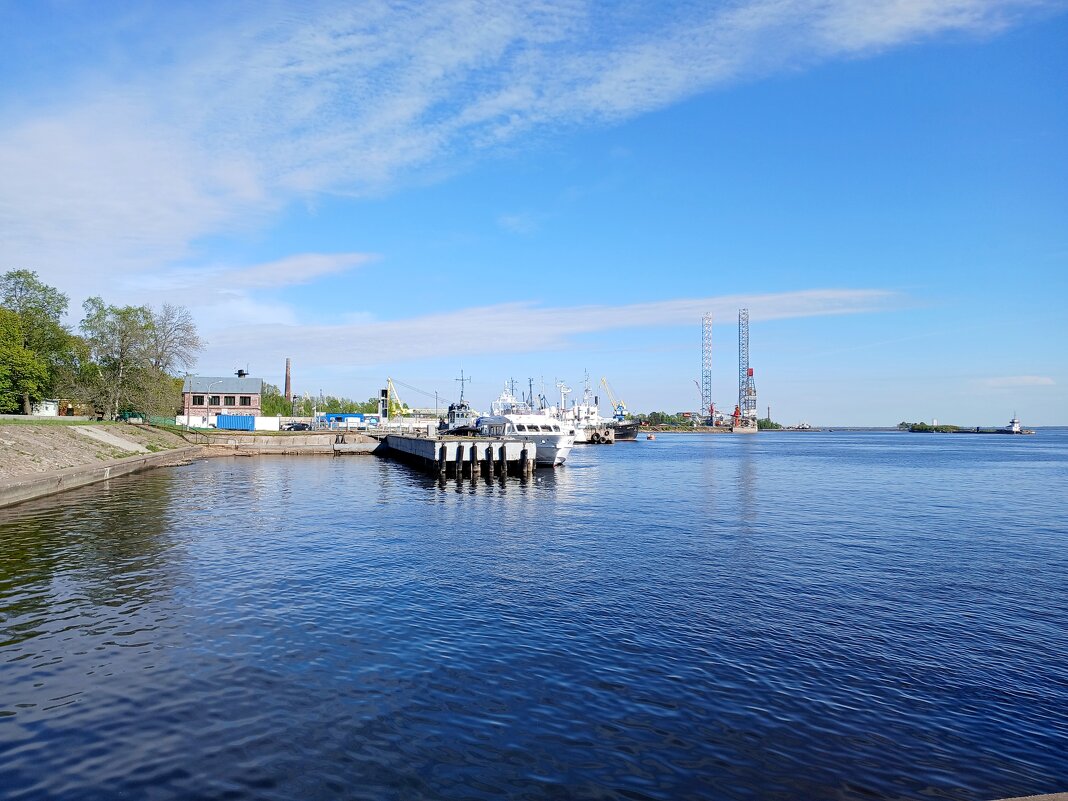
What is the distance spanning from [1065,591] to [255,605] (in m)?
24.4

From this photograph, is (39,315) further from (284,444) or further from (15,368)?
(284,444)

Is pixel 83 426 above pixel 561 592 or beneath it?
above

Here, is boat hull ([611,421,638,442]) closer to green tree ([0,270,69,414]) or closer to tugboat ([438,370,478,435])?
tugboat ([438,370,478,435])

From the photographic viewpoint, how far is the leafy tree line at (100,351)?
76188 millimetres

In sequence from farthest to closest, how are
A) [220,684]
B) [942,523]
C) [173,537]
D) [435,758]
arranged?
1. [942,523]
2. [173,537]
3. [220,684]
4. [435,758]

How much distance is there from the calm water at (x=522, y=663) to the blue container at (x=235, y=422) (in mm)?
79176

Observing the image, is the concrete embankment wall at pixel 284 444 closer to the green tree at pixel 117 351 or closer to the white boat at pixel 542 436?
the green tree at pixel 117 351

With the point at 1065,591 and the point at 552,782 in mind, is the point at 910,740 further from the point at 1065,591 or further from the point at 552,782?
the point at 1065,591

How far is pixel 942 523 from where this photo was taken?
34844 millimetres

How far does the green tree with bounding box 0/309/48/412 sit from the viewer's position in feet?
213

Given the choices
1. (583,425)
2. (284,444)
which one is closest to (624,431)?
(583,425)

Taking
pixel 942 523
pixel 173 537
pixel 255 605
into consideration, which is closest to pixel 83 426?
pixel 173 537

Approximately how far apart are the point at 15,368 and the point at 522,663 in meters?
75.0

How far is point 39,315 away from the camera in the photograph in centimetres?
7719
